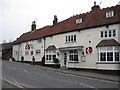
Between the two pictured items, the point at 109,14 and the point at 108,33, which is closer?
the point at 108,33

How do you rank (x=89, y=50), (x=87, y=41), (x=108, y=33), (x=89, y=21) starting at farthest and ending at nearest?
(x=89, y=21) → (x=87, y=41) → (x=89, y=50) → (x=108, y=33)

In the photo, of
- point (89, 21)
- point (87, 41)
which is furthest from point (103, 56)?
point (89, 21)

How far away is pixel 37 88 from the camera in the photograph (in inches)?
617

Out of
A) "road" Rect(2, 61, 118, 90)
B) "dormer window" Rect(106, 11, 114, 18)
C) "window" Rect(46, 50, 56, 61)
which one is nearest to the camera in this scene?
"road" Rect(2, 61, 118, 90)

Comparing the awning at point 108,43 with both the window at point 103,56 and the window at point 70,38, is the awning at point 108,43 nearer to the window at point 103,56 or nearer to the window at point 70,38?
the window at point 103,56

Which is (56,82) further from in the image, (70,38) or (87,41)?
(70,38)

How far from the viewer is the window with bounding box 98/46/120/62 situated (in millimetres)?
28250

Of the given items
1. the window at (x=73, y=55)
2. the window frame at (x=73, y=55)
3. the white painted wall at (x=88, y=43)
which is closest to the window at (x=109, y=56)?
the white painted wall at (x=88, y=43)

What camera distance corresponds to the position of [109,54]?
2895 centimetres

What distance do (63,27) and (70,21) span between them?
1513mm

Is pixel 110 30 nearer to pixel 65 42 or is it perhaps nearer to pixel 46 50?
pixel 65 42

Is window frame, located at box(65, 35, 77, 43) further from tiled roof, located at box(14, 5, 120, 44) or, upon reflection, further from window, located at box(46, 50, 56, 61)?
window, located at box(46, 50, 56, 61)

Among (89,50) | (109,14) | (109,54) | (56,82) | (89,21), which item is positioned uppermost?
(109,14)

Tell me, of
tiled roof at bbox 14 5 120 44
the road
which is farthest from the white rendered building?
the road
